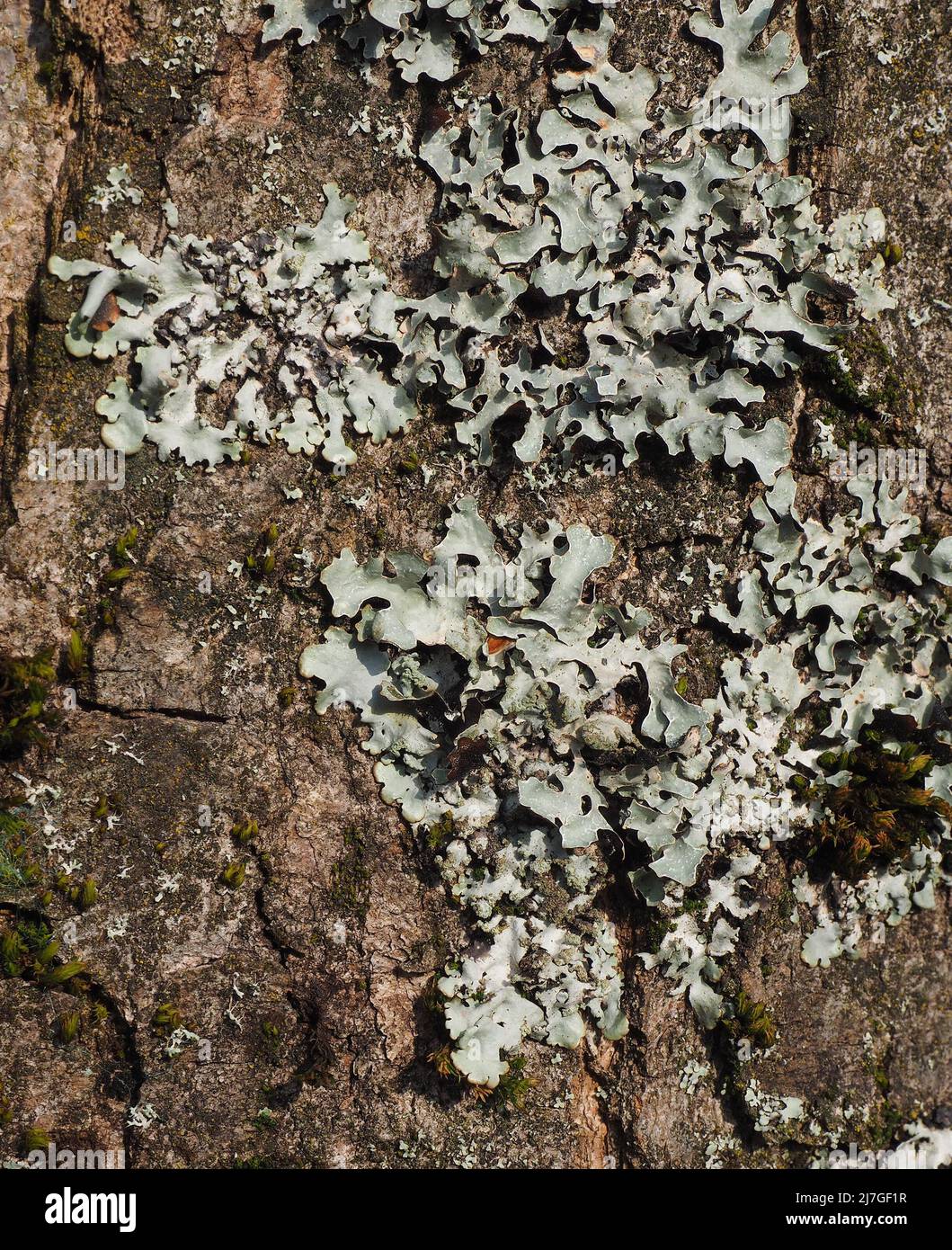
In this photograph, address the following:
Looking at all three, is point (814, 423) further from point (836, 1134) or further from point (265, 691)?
point (836, 1134)

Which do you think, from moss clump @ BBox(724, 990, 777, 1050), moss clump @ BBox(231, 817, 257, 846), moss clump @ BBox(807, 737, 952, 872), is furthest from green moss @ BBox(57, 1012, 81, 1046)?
moss clump @ BBox(807, 737, 952, 872)

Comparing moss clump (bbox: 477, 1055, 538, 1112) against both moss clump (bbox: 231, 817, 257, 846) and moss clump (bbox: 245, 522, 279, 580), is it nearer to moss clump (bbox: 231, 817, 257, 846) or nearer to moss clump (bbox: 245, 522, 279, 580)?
moss clump (bbox: 231, 817, 257, 846)

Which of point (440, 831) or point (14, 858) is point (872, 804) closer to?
point (440, 831)

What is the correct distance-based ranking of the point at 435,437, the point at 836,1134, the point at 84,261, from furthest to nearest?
the point at 836,1134, the point at 435,437, the point at 84,261

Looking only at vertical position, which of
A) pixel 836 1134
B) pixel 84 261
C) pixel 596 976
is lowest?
pixel 836 1134

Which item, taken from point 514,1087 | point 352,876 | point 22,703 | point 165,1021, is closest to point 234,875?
point 352,876

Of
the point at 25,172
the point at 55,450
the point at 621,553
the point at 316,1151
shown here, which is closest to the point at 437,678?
the point at 621,553
